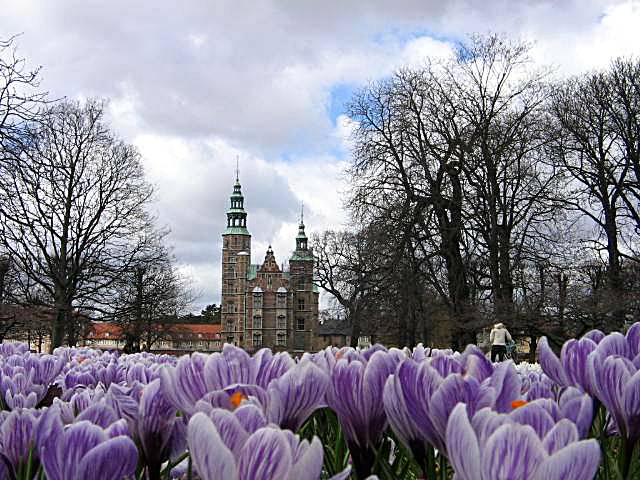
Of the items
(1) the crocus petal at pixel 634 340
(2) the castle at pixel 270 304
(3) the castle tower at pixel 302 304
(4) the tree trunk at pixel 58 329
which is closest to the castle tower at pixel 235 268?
(2) the castle at pixel 270 304

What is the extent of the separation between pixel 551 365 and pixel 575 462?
810 mm

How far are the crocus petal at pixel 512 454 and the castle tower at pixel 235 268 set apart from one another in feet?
299

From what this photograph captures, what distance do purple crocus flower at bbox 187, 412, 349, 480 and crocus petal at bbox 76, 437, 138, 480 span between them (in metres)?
0.12

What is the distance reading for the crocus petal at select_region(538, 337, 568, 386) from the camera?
139 cm

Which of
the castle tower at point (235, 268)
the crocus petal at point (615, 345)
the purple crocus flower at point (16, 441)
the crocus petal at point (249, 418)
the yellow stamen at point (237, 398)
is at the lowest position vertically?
the purple crocus flower at point (16, 441)

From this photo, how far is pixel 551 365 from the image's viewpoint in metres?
1.42

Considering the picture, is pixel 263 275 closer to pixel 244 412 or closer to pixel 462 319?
pixel 462 319

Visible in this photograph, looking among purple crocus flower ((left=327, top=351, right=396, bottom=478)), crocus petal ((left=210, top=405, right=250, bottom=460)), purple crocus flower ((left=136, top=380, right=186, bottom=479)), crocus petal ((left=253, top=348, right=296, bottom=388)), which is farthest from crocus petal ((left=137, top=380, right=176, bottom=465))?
crocus petal ((left=210, top=405, right=250, bottom=460))

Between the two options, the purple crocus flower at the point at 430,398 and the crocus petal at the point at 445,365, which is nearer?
the purple crocus flower at the point at 430,398

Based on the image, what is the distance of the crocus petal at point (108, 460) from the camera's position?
2.50 feet

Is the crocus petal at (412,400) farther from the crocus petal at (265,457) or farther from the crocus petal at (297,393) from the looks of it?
the crocus petal at (265,457)

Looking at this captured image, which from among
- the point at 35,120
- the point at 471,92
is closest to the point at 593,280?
the point at 471,92

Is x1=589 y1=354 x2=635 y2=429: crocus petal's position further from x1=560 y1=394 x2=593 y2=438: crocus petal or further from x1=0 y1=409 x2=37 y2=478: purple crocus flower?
x1=0 y1=409 x2=37 y2=478: purple crocus flower

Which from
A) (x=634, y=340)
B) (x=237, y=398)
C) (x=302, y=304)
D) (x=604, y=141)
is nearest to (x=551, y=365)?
(x=634, y=340)
